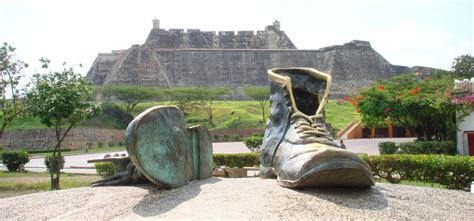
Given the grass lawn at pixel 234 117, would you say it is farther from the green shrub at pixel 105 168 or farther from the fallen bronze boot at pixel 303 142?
the fallen bronze boot at pixel 303 142

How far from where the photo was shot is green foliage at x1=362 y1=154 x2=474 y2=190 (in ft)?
23.7

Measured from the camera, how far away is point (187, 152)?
3.71m

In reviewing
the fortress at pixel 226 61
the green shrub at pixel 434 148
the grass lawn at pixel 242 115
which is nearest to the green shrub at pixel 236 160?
the green shrub at pixel 434 148

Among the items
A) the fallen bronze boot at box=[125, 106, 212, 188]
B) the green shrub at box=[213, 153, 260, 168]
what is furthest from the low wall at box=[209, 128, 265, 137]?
the fallen bronze boot at box=[125, 106, 212, 188]

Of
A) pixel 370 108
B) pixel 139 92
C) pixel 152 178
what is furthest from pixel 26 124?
pixel 152 178

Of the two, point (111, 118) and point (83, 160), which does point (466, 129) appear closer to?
point (83, 160)

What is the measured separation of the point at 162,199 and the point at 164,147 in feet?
1.09

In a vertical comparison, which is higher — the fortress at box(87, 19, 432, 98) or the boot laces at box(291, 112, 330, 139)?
the fortress at box(87, 19, 432, 98)

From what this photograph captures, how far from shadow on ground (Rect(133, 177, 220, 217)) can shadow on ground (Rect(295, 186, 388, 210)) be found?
67 centimetres

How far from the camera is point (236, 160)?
10961mm

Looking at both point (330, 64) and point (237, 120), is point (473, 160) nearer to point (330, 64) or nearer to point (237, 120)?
point (237, 120)

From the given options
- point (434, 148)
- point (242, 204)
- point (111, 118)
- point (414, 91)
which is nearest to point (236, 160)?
point (434, 148)

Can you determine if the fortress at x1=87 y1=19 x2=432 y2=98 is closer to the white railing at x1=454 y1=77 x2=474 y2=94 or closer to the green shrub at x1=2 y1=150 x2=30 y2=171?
the green shrub at x1=2 y1=150 x2=30 y2=171

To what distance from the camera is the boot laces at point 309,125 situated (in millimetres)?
3463
